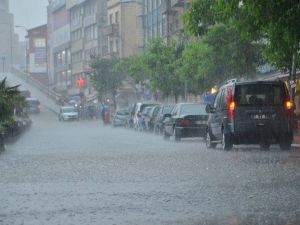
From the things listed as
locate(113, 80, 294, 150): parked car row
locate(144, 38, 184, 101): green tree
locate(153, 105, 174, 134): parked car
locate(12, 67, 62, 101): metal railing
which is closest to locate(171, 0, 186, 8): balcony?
locate(144, 38, 184, 101): green tree

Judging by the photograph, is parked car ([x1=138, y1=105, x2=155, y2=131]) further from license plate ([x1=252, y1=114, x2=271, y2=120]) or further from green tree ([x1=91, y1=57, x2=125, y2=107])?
green tree ([x1=91, y1=57, x2=125, y2=107])

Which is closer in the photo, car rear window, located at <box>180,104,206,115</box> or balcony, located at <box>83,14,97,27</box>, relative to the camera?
car rear window, located at <box>180,104,206,115</box>

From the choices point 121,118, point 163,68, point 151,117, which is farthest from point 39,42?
point 151,117

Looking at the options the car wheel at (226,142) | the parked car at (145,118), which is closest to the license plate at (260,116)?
the car wheel at (226,142)

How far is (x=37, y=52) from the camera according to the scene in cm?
17325

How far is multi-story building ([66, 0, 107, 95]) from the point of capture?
118688mm

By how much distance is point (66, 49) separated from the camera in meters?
142

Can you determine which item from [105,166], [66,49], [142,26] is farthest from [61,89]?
[105,166]

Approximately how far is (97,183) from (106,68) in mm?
79504

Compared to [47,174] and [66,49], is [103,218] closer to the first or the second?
[47,174]

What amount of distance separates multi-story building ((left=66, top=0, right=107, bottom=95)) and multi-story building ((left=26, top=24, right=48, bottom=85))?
29283 mm

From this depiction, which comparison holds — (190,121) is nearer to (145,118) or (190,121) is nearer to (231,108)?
(231,108)

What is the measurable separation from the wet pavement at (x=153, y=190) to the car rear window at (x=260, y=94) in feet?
6.10

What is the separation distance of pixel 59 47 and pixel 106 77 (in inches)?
2185
